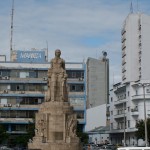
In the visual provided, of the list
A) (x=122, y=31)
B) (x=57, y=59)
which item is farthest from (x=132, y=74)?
(x=57, y=59)

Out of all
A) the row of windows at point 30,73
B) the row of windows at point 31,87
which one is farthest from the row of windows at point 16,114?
the row of windows at point 30,73

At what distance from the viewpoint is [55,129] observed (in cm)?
3628

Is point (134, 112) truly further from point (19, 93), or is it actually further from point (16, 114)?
point (16, 114)

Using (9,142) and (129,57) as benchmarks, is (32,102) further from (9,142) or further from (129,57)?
(129,57)

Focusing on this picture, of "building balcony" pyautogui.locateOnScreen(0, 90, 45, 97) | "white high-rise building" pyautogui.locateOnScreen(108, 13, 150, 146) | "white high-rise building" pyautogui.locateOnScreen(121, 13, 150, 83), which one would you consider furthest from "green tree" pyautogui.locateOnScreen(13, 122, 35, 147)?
"white high-rise building" pyautogui.locateOnScreen(121, 13, 150, 83)

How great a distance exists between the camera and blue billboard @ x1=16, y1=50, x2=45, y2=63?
293ft

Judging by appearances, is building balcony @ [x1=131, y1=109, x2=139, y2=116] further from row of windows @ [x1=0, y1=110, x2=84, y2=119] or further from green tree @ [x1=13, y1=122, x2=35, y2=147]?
green tree @ [x1=13, y1=122, x2=35, y2=147]

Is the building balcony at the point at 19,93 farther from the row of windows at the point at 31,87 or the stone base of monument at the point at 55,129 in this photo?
the stone base of monument at the point at 55,129

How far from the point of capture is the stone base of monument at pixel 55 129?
3609cm

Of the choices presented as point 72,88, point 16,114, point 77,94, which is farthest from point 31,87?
point 77,94

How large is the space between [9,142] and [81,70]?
18.5m

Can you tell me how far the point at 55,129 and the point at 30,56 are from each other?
5473 centimetres

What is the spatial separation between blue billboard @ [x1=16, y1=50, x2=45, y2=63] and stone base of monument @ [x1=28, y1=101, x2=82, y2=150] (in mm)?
52721

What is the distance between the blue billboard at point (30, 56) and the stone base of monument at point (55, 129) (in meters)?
52.7
